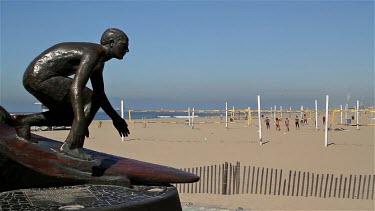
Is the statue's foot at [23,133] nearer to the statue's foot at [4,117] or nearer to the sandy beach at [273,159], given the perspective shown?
the statue's foot at [4,117]

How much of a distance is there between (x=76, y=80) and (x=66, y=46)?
62cm

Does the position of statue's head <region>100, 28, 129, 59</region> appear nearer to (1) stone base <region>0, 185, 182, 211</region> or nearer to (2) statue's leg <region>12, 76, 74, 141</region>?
(2) statue's leg <region>12, 76, 74, 141</region>

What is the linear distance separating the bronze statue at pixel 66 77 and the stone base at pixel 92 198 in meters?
0.43

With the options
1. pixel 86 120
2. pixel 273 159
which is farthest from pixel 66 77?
pixel 273 159

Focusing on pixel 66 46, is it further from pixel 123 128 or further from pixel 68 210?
pixel 68 210

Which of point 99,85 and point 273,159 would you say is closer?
point 99,85

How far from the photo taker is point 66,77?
5.38m

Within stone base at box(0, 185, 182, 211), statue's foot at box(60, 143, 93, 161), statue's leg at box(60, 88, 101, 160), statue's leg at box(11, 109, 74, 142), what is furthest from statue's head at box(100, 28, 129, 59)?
stone base at box(0, 185, 182, 211)

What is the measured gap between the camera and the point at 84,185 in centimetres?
522

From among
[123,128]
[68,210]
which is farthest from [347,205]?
[68,210]

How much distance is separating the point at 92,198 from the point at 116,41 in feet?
5.73

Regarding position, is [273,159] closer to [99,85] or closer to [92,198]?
[99,85]

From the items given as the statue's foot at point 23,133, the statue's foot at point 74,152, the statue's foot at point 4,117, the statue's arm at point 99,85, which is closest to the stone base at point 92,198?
the statue's foot at point 74,152

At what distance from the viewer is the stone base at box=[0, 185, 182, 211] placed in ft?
14.3
